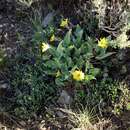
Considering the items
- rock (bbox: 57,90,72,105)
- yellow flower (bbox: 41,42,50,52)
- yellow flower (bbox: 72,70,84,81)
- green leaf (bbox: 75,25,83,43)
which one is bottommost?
rock (bbox: 57,90,72,105)

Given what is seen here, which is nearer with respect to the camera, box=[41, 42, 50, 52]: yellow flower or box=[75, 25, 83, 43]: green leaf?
box=[41, 42, 50, 52]: yellow flower

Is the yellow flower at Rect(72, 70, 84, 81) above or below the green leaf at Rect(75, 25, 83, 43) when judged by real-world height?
below

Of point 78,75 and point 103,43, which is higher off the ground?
point 103,43

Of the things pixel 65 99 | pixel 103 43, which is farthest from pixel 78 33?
pixel 65 99

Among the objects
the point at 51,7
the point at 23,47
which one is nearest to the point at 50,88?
the point at 23,47

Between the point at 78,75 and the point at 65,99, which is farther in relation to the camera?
the point at 65,99

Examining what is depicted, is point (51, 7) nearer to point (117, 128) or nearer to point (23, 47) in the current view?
point (23, 47)

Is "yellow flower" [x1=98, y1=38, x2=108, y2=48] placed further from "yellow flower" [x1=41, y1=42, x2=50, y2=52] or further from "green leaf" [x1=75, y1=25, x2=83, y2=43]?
"yellow flower" [x1=41, y1=42, x2=50, y2=52]

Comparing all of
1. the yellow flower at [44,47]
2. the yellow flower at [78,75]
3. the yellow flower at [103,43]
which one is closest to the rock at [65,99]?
the yellow flower at [78,75]

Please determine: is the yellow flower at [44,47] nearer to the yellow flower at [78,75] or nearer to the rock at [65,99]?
the yellow flower at [78,75]

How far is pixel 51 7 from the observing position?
152 inches

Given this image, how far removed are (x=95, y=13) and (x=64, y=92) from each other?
82 cm

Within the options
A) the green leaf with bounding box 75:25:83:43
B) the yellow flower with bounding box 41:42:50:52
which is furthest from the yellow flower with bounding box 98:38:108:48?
the yellow flower with bounding box 41:42:50:52

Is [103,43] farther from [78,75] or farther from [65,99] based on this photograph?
[65,99]
